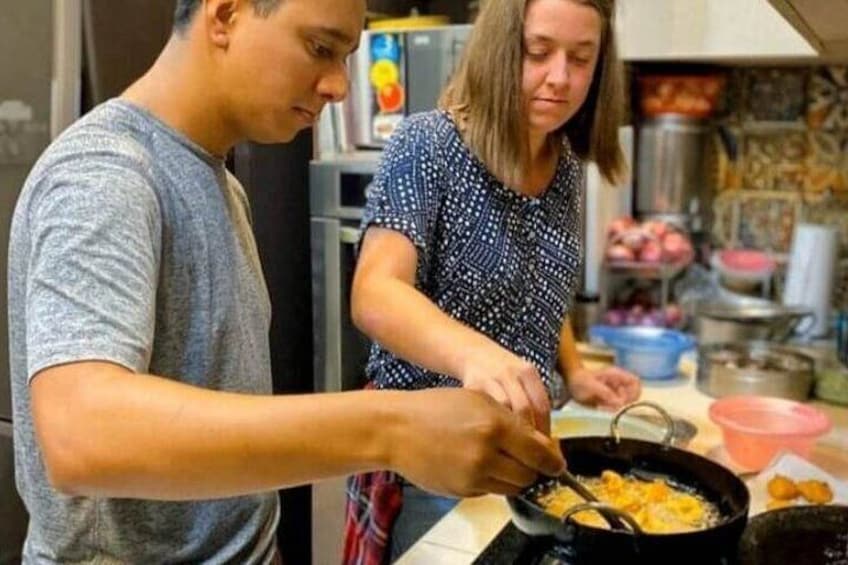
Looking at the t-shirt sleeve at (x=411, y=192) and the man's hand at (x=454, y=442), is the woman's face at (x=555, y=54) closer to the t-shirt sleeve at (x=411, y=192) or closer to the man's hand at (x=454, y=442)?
the t-shirt sleeve at (x=411, y=192)

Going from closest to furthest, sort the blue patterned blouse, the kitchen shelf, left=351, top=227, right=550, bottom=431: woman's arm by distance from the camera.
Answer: left=351, top=227, right=550, bottom=431: woman's arm, the blue patterned blouse, the kitchen shelf

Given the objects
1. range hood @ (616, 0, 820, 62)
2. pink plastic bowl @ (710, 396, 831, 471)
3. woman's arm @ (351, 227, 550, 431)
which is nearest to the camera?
woman's arm @ (351, 227, 550, 431)

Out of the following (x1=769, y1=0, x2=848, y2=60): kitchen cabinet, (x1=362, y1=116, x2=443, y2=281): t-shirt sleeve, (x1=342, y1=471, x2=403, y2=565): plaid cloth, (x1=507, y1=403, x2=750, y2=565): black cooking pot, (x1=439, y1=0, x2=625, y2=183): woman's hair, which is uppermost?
(x1=769, y1=0, x2=848, y2=60): kitchen cabinet

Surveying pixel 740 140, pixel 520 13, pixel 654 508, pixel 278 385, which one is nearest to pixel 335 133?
pixel 278 385

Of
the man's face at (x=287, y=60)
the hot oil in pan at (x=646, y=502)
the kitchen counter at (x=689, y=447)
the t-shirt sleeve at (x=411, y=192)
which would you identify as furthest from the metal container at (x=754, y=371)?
the man's face at (x=287, y=60)

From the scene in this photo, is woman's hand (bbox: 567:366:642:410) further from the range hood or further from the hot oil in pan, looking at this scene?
the range hood

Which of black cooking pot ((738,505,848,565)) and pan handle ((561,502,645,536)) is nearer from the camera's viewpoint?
pan handle ((561,502,645,536))

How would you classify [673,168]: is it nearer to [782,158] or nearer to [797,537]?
[782,158]

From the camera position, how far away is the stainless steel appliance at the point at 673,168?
230 cm

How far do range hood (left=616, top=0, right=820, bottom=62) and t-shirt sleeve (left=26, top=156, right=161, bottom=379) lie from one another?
151 centimetres

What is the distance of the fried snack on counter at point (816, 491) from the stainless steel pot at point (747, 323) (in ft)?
2.45

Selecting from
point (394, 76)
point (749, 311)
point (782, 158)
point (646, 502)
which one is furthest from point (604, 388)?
point (782, 158)

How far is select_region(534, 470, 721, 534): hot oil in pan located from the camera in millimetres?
1011

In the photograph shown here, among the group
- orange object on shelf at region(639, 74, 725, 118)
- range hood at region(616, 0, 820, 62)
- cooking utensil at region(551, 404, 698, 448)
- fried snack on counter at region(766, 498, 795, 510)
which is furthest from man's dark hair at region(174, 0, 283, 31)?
orange object on shelf at region(639, 74, 725, 118)
